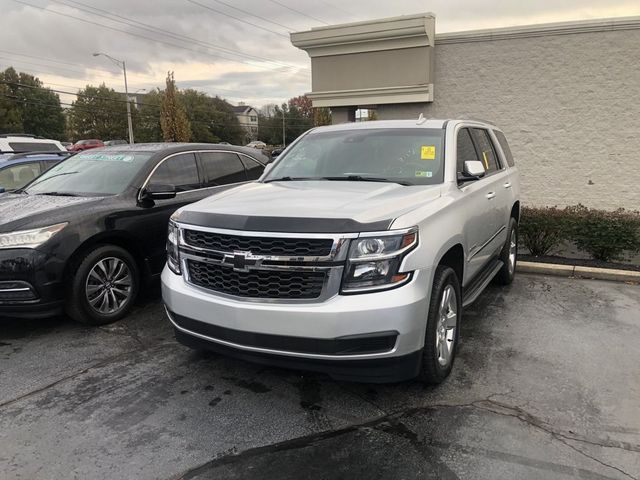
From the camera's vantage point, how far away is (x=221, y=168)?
6.55m

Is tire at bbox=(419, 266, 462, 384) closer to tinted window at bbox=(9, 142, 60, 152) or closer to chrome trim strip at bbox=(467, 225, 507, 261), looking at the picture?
chrome trim strip at bbox=(467, 225, 507, 261)

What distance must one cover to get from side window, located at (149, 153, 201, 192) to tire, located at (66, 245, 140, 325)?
1009 millimetres

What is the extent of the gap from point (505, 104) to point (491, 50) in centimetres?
120

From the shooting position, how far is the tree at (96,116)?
263 feet

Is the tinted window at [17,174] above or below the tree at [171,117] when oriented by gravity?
below

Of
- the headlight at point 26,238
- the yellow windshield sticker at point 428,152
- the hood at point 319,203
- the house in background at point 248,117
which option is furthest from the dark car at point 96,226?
the house in background at point 248,117

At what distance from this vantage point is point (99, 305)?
491 cm

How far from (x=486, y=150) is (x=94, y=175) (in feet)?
14.4

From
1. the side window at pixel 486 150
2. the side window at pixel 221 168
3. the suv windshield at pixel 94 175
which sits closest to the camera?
the side window at pixel 486 150

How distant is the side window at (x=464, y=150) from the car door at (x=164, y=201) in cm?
313

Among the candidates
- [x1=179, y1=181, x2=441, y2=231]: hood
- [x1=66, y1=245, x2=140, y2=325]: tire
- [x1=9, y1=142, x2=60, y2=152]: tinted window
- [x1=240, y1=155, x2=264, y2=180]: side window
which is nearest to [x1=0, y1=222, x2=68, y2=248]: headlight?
[x1=66, y1=245, x2=140, y2=325]: tire

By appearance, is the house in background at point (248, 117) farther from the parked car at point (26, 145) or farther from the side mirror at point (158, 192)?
the side mirror at point (158, 192)

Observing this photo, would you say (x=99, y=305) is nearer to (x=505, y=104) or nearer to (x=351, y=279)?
(x=351, y=279)

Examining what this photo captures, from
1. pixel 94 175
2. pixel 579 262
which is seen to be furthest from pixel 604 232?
pixel 94 175
